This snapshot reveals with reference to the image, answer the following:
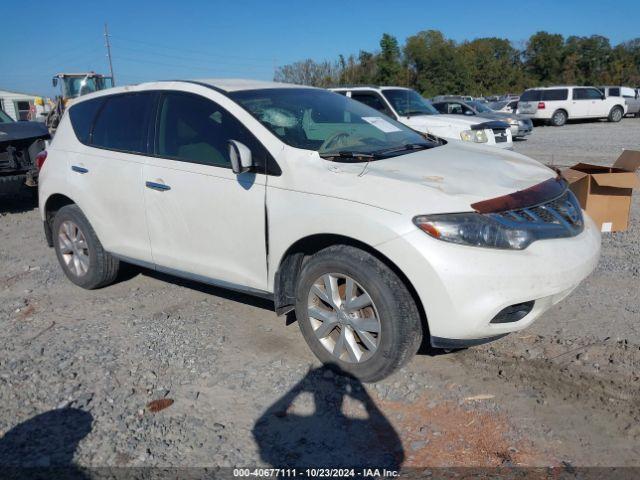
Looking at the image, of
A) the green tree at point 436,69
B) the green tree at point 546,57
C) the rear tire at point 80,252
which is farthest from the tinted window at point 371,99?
the green tree at point 546,57

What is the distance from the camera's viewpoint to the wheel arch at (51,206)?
16.6 feet

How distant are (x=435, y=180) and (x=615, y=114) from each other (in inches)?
1128

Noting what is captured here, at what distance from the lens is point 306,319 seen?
3486 millimetres

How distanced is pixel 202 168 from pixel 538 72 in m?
74.1

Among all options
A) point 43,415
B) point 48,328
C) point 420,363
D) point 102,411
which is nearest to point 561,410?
point 420,363

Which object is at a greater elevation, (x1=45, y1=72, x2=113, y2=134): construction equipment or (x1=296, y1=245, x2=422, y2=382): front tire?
(x1=45, y1=72, x2=113, y2=134): construction equipment

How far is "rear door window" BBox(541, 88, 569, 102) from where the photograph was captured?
26.5 m

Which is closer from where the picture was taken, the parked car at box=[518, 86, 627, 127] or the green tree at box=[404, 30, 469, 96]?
the parked car at box=[518, 86, 627, 127]

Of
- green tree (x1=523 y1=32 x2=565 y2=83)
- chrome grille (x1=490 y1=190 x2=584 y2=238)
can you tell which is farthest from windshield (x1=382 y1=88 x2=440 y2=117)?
green tree (x1=523 y1=32 x2=565 y2=83)

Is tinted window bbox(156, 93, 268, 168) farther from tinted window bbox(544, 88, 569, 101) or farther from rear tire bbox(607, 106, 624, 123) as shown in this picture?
rear tire bbox(607, 106, 624, 123)

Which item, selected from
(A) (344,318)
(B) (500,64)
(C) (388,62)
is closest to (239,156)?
(A) (344,318)

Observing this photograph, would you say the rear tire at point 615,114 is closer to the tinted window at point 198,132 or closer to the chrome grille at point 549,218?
the chrome grille at point 549,218

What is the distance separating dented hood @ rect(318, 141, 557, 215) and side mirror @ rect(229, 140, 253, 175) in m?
0.54

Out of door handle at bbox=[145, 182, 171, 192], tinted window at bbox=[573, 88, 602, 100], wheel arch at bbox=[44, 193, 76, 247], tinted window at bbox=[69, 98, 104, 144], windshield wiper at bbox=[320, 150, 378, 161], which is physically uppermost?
tinted window at bbox=[573, 88, 602, 100]
